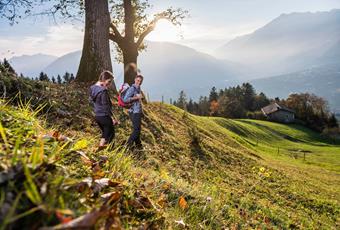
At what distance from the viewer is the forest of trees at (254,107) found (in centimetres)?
10681

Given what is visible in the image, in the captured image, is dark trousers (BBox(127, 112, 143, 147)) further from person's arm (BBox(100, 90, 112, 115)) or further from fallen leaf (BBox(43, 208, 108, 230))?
fallen leaf (BBox(43, 208, 108, 230))

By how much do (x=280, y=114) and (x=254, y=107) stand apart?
41.6 feet

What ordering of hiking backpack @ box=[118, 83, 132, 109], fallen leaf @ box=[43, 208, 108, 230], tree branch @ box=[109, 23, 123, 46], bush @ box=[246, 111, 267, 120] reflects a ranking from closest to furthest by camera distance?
fallen leaf @ box=[43, 208, 108, 230] → hiking backpack @ box=[118, 83, 132, 109] → tree branch @ box=[109, 23, 123, 46] → bush @ box=[246, 111, 267, 120]

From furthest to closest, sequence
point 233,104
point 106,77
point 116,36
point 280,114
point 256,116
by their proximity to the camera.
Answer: point 280,114 → point 256,116 → point 233,104 → point 116,36 → point 106,77

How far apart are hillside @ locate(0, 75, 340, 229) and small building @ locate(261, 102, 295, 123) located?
9415cm

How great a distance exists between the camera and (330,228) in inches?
431

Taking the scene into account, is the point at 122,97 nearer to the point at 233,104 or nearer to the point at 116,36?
the point at 116,36

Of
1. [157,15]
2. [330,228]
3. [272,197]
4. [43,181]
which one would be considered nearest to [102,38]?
[157,15]

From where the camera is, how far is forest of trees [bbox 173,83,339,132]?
106812 millimetres

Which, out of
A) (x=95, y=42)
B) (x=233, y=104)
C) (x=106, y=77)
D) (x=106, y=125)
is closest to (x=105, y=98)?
(x=106, y=77)

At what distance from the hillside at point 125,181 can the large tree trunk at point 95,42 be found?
1121mm

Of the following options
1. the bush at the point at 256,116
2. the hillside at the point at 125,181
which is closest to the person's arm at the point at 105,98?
the hillside at the point at 125,181

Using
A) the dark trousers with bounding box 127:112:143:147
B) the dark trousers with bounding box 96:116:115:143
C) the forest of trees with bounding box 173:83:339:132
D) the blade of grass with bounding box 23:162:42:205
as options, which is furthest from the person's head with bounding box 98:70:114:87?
the forest of trees with bounding box 173:83:339:132

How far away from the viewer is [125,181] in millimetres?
3557
